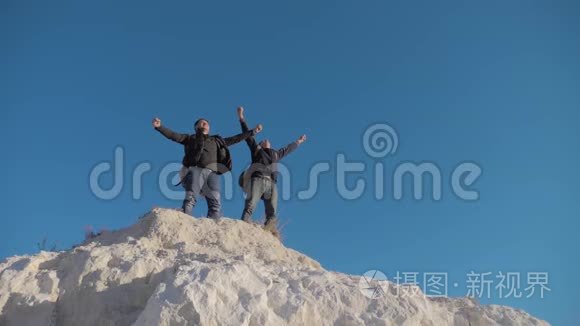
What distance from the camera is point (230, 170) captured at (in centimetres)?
727

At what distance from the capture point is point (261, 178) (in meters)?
7.57

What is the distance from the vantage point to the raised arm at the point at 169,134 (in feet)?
22.6

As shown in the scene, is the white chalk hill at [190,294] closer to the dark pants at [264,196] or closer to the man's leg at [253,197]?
the man's leg at [253,197]

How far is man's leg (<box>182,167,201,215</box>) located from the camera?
658 cm

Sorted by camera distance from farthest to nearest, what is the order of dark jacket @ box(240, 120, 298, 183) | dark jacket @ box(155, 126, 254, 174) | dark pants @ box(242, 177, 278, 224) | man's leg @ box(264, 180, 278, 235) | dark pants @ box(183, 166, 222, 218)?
dark jacket @ box(240, 120, 298, 183), man's leg @ box(264, 180, 278, 235), dark pants @ box(242, 177, 278, 224), dark jacket @ box(155, 126, 254, 174), dark pants @ box(183, 166, 222, 218)

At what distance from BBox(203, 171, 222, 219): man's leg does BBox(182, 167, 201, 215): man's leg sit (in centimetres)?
13

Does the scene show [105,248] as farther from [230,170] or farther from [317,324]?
[230,170]

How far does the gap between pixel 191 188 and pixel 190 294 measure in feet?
9.78

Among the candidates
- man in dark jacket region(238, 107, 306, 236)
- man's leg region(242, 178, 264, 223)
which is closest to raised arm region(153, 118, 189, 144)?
man in dark jacket region(238, 107, 306, 236)

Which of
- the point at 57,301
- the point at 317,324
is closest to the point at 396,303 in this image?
the point at 317,324

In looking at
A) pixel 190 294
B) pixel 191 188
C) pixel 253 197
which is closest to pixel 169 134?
pixel 191 188

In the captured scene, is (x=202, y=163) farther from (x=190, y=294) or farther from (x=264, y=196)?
(x=190, y=294)

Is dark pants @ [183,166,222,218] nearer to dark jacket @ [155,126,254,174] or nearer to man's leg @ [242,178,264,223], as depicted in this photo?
dark jacket @ [155,126,254,174]

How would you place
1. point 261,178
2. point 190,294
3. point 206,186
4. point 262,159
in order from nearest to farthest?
point 190,294 < point 206,186 < point 261,178 < point 262,159
